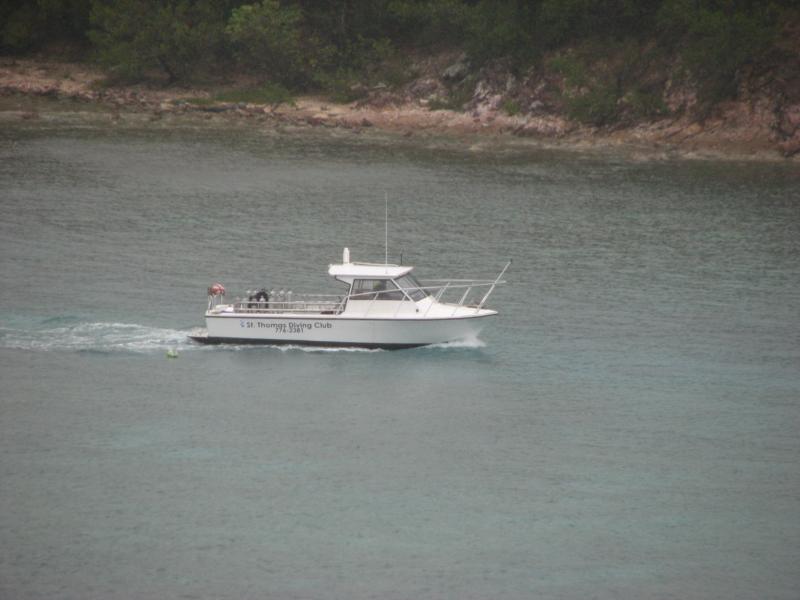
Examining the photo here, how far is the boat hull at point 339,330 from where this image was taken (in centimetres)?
5325

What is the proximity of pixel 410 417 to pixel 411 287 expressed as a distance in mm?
8055

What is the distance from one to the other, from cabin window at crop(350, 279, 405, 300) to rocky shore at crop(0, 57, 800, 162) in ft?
177

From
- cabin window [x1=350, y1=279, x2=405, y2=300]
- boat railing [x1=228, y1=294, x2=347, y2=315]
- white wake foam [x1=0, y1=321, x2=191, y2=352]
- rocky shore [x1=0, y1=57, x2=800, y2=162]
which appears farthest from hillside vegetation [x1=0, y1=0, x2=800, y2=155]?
white wake foam [x1=0, y1=321, x2=191, y2=352]

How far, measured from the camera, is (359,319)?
5309 cm

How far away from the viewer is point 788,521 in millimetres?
40438

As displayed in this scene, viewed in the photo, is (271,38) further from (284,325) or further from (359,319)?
(359,319)

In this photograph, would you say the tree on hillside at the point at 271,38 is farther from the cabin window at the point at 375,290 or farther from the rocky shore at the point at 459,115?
the cabin window at the point at 375,290

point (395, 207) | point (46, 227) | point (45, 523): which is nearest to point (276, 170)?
point (395, 207)

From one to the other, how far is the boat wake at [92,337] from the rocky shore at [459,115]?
Answer: 189 ft

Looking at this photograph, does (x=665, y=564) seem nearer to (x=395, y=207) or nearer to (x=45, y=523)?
(x=45, y=523)

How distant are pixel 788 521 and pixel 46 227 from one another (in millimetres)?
48463

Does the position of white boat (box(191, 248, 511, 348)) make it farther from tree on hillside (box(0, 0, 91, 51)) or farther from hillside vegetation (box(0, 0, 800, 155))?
tree on hillside (box(0, 0, 91, 51))

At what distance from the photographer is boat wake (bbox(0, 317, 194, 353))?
176 ft

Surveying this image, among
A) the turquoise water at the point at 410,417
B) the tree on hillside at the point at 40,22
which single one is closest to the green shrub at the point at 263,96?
the tree on hillside at the point at 40,22
